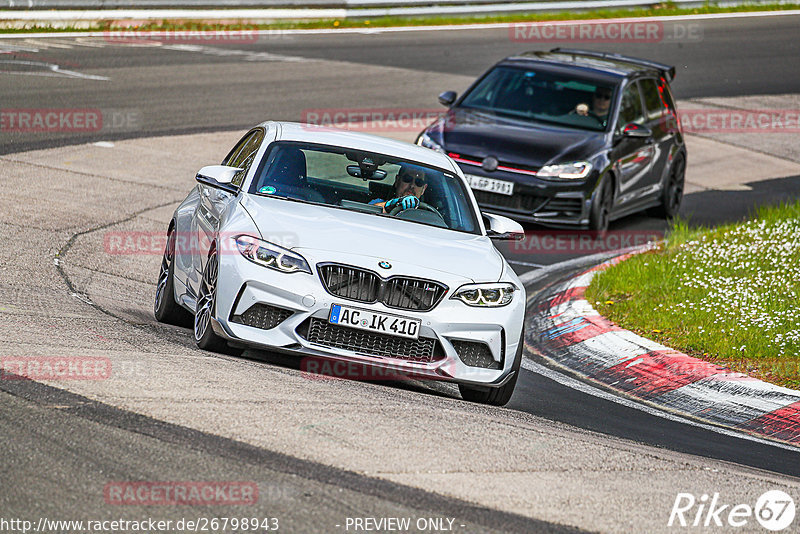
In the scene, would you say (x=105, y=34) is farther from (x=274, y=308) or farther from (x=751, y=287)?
(x=274, y=308)

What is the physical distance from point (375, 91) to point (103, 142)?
7196 millimetres

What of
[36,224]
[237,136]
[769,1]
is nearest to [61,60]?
[237,136]

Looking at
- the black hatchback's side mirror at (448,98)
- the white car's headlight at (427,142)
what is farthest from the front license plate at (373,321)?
the black hatchback's side mirror at (448,98)

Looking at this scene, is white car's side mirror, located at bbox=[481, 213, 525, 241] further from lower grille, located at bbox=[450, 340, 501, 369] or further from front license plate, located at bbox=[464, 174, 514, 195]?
front license plate, located at bbox=[464, 174, 514, 195]

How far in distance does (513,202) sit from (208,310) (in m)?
6.43

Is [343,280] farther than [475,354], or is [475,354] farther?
[475,354]

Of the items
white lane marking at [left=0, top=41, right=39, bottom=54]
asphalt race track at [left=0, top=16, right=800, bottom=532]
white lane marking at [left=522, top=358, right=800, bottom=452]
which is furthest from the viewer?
white lane marking at [left=0, top=41, right=39, bottom=54]

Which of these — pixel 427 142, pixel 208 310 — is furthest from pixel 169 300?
pixel 427 142

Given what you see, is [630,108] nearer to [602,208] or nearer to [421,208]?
[602,208]

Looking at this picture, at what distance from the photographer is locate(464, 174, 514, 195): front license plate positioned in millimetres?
13086

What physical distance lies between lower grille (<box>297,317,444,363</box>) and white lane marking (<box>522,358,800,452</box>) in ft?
5.85

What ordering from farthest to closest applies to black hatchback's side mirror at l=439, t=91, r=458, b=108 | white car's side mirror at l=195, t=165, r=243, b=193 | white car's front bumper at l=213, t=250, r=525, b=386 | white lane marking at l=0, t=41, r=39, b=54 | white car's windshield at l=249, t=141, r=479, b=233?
white lane marking at l=0, t=41, r=39, b=54
black hatchback's side mirror at l=439, t=91, r=458, b=108
white car's windshield at l=249, t=141, r=479, b=233
white car's side mirror at l=195, t=165, r=243, b=193
white car's front bumper at l=213, t=250, r=525, b=386

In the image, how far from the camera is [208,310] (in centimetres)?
727

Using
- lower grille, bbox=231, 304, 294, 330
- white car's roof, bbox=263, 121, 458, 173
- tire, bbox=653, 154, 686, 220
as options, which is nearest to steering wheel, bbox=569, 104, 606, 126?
tire, bbox=653, 154, 686, 220
